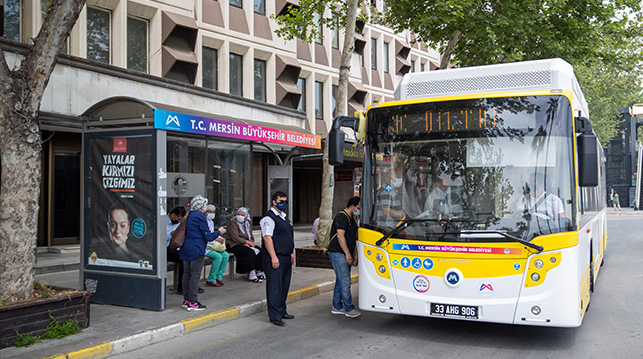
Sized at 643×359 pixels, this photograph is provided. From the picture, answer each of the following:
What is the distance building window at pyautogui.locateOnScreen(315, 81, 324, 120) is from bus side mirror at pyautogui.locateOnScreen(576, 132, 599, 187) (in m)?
21.5

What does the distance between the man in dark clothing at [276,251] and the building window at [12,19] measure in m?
10.8

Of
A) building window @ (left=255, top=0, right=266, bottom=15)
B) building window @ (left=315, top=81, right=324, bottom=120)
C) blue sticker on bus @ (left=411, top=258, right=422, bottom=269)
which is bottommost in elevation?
blue sticker on bus @ (left=411, top=258, right=422, bottom=269)

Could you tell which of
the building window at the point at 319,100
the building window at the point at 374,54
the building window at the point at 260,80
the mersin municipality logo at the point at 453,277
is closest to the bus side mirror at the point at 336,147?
the mersin municipality logo at the point at 453,277

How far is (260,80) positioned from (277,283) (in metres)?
16.9

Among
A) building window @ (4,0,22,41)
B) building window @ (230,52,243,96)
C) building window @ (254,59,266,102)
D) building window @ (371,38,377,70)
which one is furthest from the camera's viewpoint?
building window @ (371,38,377,70)

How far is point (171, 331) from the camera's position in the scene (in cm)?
707

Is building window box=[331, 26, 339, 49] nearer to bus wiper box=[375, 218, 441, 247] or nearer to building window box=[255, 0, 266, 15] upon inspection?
building window box=[255, 0, 266, 15]

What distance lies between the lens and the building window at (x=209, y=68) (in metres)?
20.8

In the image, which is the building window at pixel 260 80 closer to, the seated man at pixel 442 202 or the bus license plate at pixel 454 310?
the seated man at pixel 442 202

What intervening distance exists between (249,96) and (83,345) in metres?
16.8

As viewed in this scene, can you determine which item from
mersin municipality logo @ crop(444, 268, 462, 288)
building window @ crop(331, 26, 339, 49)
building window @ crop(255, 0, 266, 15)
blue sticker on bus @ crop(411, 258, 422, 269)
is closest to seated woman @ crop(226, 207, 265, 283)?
blue sticker on bus @ crop(411, 258, 422, 269)

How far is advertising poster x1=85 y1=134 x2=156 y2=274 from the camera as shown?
805 cm

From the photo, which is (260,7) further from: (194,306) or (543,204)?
(543,204)

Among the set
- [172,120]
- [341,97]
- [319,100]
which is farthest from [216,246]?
[319,100]
